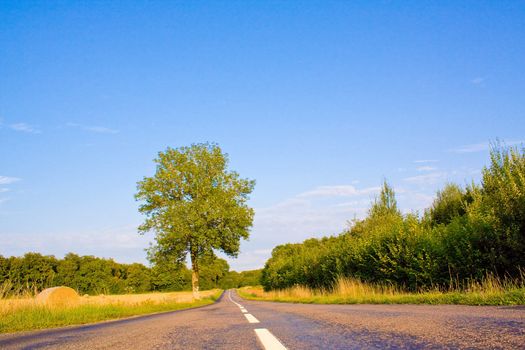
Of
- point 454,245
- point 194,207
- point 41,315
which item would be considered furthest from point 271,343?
point 194,207

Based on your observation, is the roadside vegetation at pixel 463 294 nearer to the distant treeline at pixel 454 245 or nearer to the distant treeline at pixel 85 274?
the distant treeline at pixel 454 245

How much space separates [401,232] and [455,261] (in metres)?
3.14

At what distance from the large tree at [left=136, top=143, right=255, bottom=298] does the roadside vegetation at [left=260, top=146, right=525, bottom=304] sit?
9810 millimetres

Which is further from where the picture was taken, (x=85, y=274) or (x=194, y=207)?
(x=85, y=274)

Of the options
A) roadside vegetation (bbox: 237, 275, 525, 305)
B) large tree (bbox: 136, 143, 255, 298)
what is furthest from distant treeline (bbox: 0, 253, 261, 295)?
roadside vegetation (bbox: 237, 275, 525, 305)

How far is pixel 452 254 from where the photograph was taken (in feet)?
43.4

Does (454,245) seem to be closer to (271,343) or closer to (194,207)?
(271,343)

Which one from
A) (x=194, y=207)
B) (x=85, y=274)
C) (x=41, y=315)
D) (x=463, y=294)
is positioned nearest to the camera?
(x=463, y=294)

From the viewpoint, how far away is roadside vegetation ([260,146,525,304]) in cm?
1101

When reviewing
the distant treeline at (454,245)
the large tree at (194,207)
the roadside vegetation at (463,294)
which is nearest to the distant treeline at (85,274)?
the large tree at (194,207)

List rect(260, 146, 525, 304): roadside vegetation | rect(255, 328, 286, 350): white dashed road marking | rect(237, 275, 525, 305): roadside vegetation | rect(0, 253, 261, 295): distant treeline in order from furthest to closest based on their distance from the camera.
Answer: rect(0, 253, 261, 295): distant treeline, rect(260, 146, 525, 304): roadside vegetation, rect(237, 275, 525, 305): roadside vegetation, rect(255, 328, 286, 350): white dashed road marking

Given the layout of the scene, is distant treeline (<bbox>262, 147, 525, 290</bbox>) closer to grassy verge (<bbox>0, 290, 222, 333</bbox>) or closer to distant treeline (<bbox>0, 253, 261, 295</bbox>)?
grassy verge (<bbox>0, 290, 222, 333</bbox>)

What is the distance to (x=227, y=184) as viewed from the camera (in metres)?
33.5

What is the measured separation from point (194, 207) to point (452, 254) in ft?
69.0
